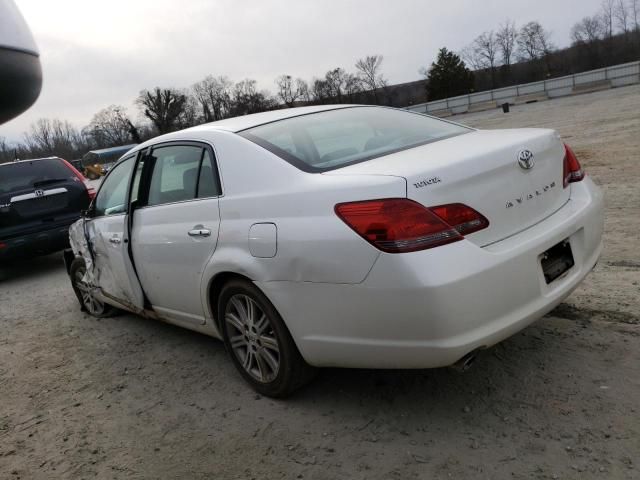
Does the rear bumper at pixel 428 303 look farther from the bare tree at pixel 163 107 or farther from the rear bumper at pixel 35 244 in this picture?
the bare tree at pixel 163 107

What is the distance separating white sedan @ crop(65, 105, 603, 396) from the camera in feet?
7.54

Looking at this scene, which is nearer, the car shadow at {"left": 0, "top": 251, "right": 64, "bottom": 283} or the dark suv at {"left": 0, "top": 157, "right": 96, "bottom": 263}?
the dark suv at {"left": 0, "top": 157, "right": 96, "bottom": 263}

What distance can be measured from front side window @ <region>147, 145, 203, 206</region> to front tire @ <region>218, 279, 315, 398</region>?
734 millimetres

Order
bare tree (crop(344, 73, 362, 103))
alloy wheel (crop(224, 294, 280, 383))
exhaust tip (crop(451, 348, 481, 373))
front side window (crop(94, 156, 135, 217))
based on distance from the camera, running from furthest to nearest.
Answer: bare tree (crop(344, 73, 362, 103)), front side window (crop(94, 156, 135, 217)), alloy wheel (crop(224, 294, 280, 383)), exhaust tip (crop(451, 348, 481, 373))

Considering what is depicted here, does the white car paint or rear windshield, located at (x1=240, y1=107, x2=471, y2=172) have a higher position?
rear windshield, located at (x1=240, y1=107, x2=471, y2=172)

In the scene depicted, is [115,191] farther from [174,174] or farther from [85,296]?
[85,296]

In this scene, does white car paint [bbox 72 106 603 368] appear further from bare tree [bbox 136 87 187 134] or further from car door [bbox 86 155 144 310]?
bare tree [bbox 136 87 187 134]

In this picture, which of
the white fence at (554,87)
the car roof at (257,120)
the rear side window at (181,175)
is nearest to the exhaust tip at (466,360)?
the rear side window at (181,175)

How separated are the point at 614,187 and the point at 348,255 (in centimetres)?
598

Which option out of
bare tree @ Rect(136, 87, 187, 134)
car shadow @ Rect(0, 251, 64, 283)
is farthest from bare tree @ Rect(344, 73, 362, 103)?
car shadow @ Rect(0, 251, 64, 283)

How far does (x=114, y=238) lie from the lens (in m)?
4.20

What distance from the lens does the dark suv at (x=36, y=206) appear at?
7.11 m

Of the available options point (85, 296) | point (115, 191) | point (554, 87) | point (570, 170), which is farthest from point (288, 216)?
point (554, 87)

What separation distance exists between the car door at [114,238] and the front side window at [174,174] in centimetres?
37
